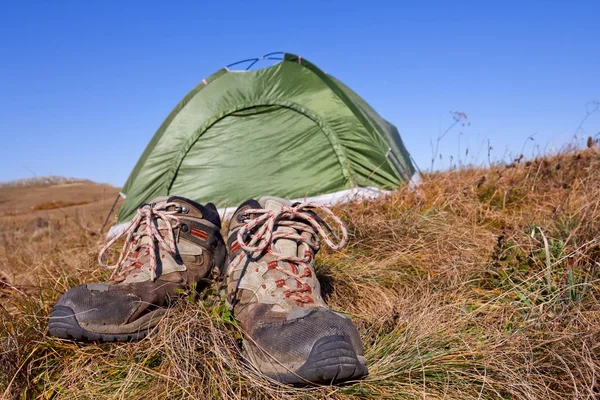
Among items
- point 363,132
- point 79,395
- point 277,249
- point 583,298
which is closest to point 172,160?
point 363,132

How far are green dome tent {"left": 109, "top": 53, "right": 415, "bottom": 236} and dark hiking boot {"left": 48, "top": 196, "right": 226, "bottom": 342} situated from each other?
243 cm

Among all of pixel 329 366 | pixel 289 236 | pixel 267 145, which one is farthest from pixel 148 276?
pixel 267 145

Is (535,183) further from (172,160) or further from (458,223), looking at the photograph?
(172,160)

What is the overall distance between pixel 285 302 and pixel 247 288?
7.2 inches

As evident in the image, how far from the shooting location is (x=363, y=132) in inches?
190

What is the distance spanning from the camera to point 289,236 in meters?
1.92

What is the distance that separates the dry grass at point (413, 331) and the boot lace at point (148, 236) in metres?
0.29

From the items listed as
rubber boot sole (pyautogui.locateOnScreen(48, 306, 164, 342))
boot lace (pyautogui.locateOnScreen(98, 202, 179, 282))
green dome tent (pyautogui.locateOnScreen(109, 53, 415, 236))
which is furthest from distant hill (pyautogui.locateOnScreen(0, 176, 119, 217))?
rubber boot sole (pyautogui.locateOnScreen(48, 306, 164, 342))

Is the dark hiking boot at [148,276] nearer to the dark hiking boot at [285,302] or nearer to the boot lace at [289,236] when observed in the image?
the dark hiking boot at [285,302]

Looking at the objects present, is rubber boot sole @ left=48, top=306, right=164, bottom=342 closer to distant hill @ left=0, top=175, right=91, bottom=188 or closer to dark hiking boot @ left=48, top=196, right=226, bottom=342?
dark hiking boot @ left=48, top=196, right=226, bottom=342

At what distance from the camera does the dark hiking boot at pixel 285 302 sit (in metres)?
1.43

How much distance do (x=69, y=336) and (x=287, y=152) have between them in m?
3.33

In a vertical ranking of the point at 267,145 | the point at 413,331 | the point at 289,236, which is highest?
the point at 267,145

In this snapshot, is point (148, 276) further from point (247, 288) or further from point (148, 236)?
point (247, 288)
